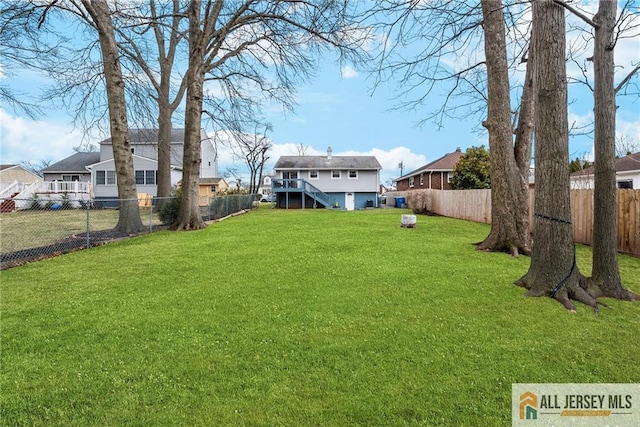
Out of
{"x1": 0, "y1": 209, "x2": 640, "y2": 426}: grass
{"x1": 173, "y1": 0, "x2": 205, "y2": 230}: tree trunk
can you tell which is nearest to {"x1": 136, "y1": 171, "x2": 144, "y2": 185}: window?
{"x1": 173, "y1": 0, "x2": 205, "y2": 230}: tree trunk

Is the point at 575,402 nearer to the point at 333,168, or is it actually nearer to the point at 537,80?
the point at 537,80

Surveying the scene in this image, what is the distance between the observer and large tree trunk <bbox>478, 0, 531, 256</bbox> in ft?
27.2

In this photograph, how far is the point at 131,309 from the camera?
4.27 meters

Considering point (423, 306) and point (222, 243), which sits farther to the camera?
point (222, 243)

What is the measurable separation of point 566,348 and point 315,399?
2325 mm

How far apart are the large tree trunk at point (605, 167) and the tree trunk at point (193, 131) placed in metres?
11.6

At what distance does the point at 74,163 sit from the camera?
35562 millimetres

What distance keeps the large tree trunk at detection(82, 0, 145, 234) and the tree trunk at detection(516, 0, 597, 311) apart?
10.8 metres

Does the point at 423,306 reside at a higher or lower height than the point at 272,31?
lower

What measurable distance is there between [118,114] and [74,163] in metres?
29.8

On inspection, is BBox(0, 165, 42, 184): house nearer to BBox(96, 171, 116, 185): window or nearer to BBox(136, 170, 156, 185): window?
BBox(96, 171, 116, 185): window

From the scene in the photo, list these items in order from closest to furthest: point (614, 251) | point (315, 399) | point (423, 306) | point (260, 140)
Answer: point (315, 399) < point (423, 306) < point (614, 251) < point (260, 140)

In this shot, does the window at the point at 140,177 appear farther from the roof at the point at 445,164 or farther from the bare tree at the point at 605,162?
the bare tree at the point at 605,162

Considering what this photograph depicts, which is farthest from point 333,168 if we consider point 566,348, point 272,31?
point 566,348
